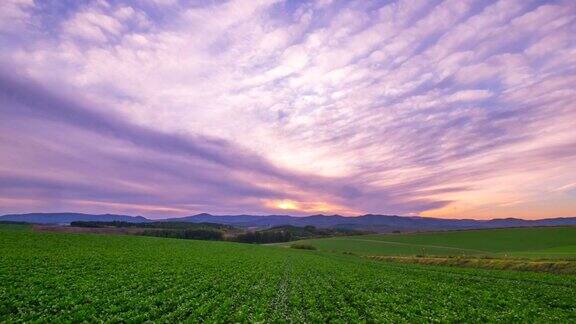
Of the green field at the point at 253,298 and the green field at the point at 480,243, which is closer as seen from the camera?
the green field at the point at 253,298

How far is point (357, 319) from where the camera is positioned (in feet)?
61.7

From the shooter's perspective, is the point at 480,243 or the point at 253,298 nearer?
the point at 253,298

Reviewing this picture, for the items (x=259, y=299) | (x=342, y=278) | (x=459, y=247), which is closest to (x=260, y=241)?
(x=459, y=247)

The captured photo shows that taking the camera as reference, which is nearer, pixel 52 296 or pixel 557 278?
pixel 52 296

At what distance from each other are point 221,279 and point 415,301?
59.5 feet

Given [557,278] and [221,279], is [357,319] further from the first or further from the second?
[557,278]

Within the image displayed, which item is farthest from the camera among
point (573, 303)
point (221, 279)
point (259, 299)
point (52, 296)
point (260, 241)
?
point (260, 241)

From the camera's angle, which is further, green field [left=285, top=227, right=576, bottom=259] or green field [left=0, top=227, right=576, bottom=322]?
green field [left=285, top=227, right=576, bottom=259]

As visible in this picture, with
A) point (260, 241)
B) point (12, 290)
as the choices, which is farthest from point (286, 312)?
point (260, 241)

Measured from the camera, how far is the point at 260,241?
17338 cm

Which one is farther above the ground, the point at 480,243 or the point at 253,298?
the point at 480,243

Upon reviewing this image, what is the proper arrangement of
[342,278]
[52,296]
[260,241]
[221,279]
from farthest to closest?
[260,241], [342,278], [221,279], [52,296]

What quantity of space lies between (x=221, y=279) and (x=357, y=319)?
60.6 feet

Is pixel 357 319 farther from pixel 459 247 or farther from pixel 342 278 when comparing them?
pixel 459 247
